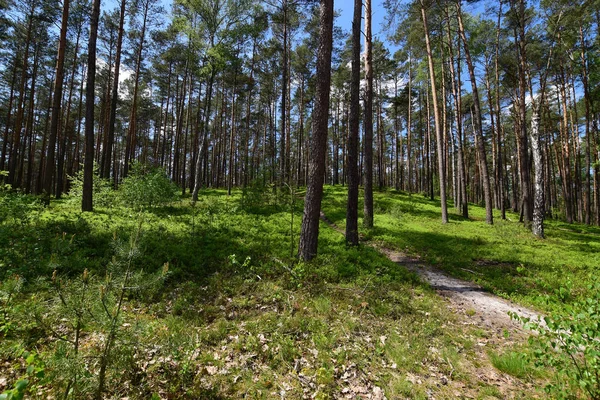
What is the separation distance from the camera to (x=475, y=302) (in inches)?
246

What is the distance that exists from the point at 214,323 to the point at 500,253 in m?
10.0

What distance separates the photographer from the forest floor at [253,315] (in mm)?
3121

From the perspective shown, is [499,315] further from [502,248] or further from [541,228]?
[541,228]

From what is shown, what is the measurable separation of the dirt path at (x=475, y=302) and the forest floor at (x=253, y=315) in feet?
0.21

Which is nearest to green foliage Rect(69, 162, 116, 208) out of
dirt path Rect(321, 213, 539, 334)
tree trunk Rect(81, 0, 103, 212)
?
tree trunk Rect(81, 0, 103, 212)

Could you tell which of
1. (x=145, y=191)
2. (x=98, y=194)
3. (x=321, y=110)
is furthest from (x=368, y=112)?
(x=98, y=194)

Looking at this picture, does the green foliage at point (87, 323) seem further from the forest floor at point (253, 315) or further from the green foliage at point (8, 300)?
the green foliage at point (8, 300)

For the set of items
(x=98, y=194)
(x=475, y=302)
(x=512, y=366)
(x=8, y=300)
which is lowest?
(x=512, y=366)

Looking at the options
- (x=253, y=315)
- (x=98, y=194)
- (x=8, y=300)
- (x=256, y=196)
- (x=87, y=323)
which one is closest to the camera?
(x=87, y=323)

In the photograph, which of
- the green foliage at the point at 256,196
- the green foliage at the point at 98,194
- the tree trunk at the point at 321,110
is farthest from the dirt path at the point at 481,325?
the green foliage at the point at 98,194

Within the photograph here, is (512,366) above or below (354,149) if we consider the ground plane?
below

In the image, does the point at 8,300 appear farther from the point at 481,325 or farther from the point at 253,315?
the point at 481,325

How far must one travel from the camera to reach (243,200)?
13938 mm

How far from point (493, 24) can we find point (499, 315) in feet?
71.9
